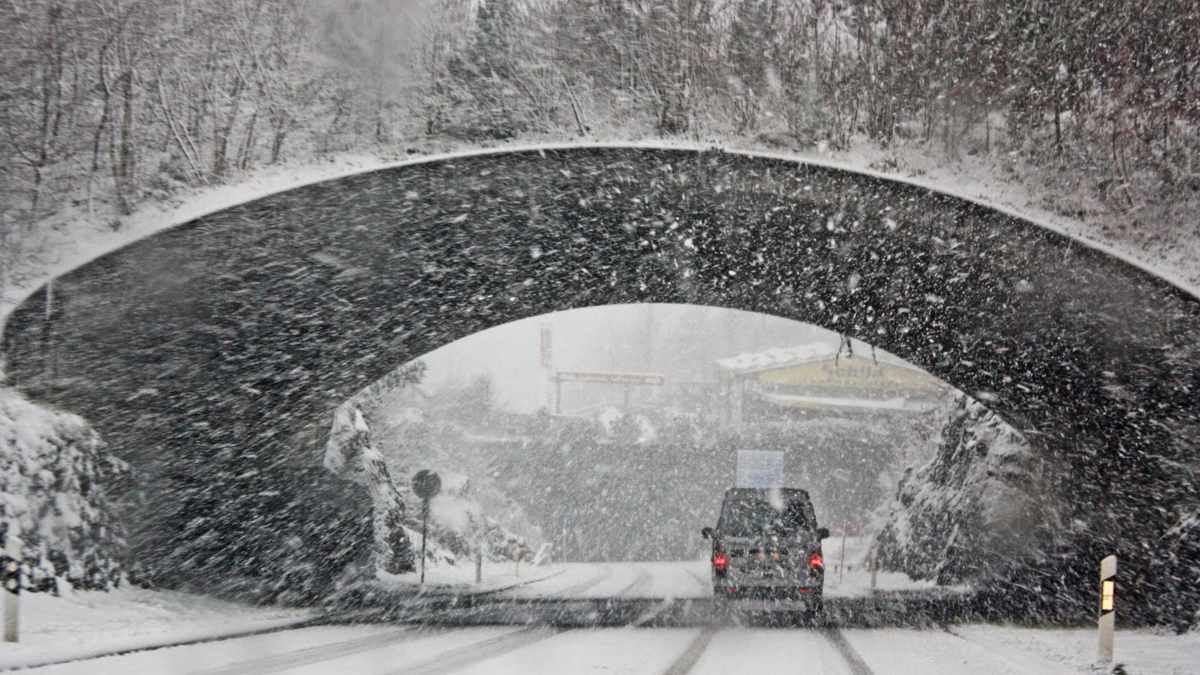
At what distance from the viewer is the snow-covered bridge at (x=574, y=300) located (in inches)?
556

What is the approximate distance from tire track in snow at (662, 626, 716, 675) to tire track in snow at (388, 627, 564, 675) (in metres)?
1.78

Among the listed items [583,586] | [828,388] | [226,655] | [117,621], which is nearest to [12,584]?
[117,621]

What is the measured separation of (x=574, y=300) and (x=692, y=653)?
1014 cm

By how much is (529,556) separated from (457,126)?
114 ft

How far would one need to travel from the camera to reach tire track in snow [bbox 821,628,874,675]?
10398 mm

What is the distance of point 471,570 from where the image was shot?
1517 inches

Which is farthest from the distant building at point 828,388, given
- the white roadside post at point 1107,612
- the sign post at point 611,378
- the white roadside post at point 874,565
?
the white roadside post at point 1107,612

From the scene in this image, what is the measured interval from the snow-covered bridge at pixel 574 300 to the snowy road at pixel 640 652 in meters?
3.34

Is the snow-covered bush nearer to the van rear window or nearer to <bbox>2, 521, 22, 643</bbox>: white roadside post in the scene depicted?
the van rear window

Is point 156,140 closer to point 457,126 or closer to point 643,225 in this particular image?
point 457,126

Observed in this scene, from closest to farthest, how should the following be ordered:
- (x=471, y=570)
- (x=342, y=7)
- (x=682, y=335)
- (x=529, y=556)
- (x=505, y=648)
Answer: (x=505, y=648)
(x=342, y=7)
(x=471, y=570)
(x=529, y=556)
(x=682, y=335)

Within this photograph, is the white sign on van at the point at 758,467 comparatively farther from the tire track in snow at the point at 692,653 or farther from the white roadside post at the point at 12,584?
the white roadside post at the point at 12,584

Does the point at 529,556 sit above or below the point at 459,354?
below

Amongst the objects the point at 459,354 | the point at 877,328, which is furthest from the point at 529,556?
the point at 459,354
